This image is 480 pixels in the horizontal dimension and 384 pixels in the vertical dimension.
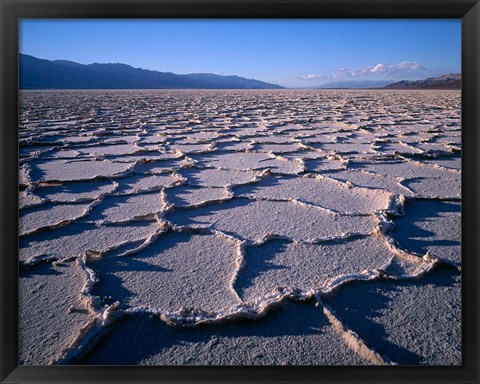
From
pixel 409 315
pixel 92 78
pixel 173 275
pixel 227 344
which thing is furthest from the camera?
pixel 92 78

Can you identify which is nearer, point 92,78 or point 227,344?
point 227,344

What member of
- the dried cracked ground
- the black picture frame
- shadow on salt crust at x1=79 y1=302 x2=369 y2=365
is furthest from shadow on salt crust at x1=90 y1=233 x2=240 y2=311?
the black picture frame

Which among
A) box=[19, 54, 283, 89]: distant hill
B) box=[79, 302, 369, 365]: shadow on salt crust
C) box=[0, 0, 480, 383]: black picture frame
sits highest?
box=[19, 54, 283, 89]: distant hill

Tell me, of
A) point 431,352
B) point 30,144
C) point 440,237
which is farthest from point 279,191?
point 30,144

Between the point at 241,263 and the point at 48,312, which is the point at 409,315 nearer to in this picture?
the point at 241,263

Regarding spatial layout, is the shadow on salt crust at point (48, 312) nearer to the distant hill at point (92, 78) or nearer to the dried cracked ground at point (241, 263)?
A: the dried cracked ground at point (241, 263)

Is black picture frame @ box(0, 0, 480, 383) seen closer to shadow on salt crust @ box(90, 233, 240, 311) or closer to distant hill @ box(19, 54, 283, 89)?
shadow on salt crust @ box(90, 233, 240, 311)

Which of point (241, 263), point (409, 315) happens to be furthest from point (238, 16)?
point (409, 315)

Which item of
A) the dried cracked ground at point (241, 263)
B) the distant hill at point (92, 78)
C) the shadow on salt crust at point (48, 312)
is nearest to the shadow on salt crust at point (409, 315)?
the dried cracked ground at point (241, 263)
